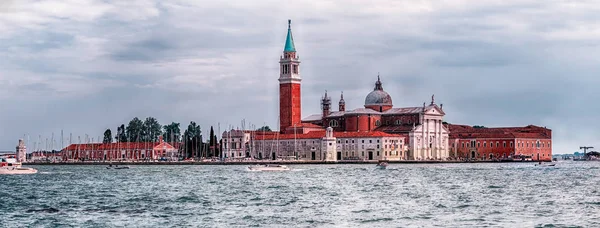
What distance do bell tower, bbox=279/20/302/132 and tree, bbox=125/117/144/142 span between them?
2836 cm

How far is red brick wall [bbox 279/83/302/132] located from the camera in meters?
102

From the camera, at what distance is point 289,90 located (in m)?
102

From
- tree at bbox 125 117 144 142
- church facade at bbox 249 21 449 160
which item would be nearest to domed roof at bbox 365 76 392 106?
church facade at bbox 249 21 449 160

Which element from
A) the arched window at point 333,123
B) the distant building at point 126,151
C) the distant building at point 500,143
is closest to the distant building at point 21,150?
the distant building at point 126,151

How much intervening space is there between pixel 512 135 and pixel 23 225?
84.8 m

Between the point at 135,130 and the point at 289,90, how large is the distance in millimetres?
30994

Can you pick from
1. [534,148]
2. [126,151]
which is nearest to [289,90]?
[126,151]

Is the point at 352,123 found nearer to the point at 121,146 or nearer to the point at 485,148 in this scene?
the point at 485,148

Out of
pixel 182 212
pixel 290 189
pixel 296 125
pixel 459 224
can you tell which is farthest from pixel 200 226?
pixel 296 125

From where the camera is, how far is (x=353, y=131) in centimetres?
10125

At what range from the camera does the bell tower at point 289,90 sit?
334ft

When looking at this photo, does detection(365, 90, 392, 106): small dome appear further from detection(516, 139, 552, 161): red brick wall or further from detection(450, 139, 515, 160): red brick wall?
detection(516, 139, 552, 161): red brick wall

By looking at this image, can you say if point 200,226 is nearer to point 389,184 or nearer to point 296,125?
point 389,184

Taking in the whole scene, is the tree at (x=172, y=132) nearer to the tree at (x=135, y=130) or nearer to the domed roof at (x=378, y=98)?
the tree at (x=135, y=130)
